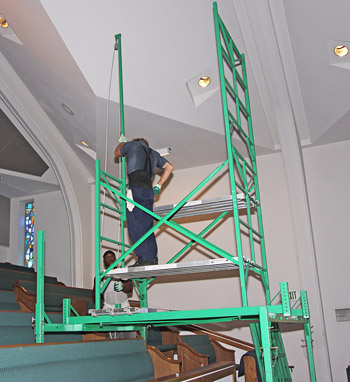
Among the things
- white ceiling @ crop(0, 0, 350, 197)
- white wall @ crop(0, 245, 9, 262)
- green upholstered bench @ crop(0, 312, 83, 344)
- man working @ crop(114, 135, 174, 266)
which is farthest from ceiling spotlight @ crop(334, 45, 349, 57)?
white wall @ crop(0, 245, 9, 262)

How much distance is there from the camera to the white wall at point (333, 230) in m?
7.73

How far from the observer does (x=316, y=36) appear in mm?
6609

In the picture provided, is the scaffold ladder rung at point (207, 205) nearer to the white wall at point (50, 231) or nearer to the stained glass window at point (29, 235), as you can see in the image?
the white wall at point (50, 231)

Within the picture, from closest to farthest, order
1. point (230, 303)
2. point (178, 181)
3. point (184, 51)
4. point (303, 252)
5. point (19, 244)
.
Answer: point (184, 51)
point (303, 252)
point (230, 303)
point (178, 181)
point (19, 244)

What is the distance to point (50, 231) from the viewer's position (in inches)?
387

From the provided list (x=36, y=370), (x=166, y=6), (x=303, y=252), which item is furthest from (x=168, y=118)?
(x=36, y=370)

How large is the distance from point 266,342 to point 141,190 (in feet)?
6.44

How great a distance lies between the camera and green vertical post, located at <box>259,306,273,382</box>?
11.5 ft

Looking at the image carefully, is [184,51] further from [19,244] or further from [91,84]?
[19,244]

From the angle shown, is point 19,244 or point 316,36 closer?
point 316,36

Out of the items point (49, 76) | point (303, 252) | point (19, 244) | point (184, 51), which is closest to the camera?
point (184, 51)

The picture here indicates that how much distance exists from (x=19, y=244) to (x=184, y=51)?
5895 millimetres

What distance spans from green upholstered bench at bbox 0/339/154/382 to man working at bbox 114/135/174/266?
2.69 ft

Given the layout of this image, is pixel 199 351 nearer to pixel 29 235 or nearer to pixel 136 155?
pixel 136 155
